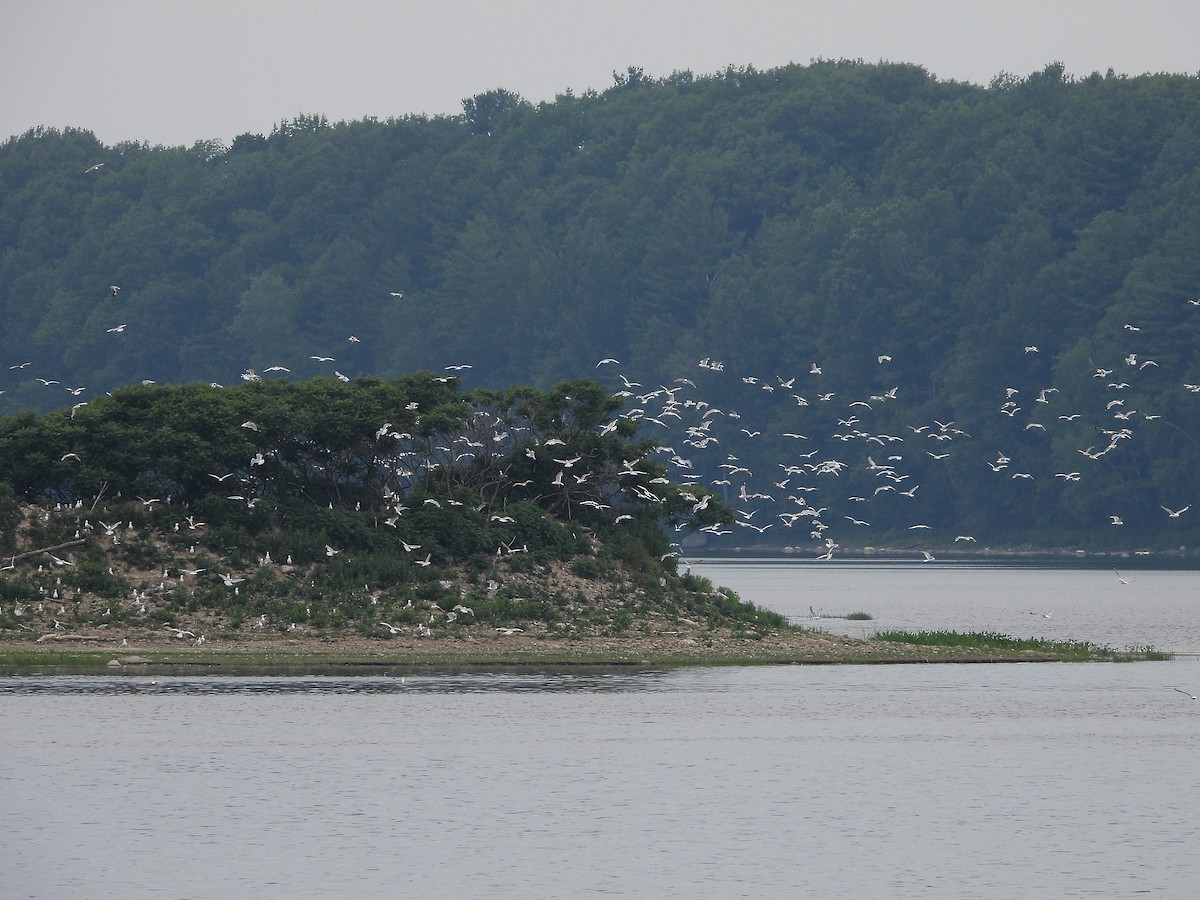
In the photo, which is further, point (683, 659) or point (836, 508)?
point (836, 508)

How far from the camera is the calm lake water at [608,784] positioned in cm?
3212

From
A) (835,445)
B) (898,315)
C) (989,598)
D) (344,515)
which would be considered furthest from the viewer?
A: (898,315)

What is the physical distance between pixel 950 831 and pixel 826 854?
3.19 metres

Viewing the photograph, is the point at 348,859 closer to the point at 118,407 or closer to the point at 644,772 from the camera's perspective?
the point at 644,772

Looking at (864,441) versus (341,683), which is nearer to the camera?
(341,683)

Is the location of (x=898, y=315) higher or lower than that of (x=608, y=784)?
higher

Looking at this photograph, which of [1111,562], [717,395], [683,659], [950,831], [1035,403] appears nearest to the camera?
[950,831]

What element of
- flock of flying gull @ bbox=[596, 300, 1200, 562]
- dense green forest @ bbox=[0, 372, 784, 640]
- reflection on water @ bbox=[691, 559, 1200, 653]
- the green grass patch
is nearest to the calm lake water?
the green grass patch

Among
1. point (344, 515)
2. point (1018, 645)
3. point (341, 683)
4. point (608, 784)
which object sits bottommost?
point (608, 784)

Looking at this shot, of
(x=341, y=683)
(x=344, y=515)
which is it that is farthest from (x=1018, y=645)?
(x=341, y=683)

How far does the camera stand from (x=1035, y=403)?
520 ft

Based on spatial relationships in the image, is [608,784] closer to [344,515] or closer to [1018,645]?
[344,515]

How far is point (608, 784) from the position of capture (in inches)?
1614

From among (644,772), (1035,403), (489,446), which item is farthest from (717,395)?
(644,772)
